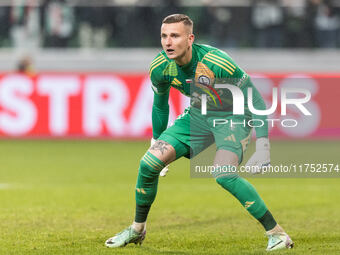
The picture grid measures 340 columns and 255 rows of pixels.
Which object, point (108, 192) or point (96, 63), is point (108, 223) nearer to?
point (108, 192)

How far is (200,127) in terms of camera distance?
22.0ft

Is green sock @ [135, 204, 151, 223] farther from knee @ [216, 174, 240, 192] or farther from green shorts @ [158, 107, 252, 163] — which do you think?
knee @ [216, 174, 240, 192]

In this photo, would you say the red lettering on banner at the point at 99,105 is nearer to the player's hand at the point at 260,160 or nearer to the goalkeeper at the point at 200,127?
the goalkeeper at the point at 200,127

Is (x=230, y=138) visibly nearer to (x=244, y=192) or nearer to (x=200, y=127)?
(x=200, y=127)

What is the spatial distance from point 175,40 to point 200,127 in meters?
0.84

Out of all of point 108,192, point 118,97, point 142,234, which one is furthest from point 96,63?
point 142,234

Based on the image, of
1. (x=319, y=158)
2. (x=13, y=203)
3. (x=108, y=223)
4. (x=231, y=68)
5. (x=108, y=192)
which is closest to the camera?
(x=231, y=68)

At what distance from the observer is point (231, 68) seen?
6379 mm

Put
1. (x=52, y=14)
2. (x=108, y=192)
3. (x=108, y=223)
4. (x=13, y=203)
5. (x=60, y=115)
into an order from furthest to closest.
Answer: (x=52, y=14) < (x=60, y=115) < (x=108, y=192) < (x=13, y=203) < (x=108, y=223)

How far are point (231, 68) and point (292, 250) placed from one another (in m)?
1.63

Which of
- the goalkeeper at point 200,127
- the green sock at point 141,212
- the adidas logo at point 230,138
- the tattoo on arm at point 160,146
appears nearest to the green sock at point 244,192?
the goalkeeper at point 200,127

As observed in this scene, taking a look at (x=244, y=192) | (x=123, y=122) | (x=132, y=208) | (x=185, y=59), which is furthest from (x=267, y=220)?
(x=123, y=122)

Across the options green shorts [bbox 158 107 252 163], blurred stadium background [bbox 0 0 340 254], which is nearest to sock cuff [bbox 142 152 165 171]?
green shorts [bbox 158 107 252 163]

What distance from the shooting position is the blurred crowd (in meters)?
19.6
